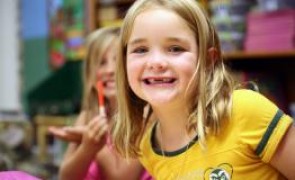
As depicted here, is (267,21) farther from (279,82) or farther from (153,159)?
(153,159)

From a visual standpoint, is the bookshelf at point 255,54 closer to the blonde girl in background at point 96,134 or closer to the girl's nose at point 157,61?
the blonde girl in background at point 96,134

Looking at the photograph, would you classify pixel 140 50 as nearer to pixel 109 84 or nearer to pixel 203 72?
pixel 203 72

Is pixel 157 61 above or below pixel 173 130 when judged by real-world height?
above

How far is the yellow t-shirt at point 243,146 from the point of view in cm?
77

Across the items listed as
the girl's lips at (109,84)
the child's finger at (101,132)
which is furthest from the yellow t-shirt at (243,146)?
the girl's lips at (109,84)

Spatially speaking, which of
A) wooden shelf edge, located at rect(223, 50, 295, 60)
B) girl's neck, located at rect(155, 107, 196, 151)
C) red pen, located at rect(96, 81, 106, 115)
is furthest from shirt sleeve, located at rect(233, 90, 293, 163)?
wooden shelf edge, located at rect(223, 50, 295, 60)

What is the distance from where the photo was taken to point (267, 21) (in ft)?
5.71

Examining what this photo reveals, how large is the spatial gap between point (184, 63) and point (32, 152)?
93.3 inches

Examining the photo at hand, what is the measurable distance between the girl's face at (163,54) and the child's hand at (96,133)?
12.3 inches

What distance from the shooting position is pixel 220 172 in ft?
2.62

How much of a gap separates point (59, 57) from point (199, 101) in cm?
239

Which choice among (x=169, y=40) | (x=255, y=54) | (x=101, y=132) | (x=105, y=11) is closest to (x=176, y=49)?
(x=169, y=40)

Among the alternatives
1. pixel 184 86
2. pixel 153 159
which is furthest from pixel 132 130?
pixel 184 86

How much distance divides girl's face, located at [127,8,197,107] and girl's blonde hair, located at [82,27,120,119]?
533mm
